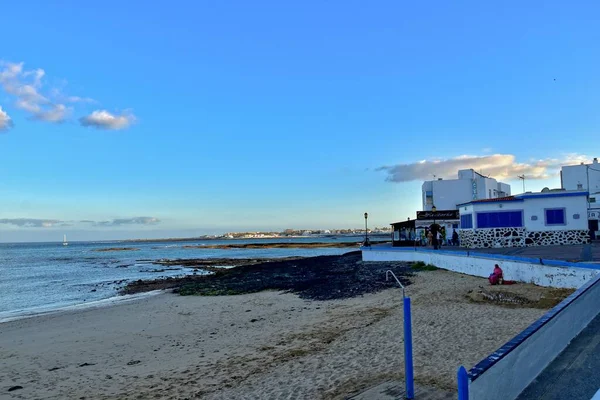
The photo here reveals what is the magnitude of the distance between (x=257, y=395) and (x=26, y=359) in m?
8.02

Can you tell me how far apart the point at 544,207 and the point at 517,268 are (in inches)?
441

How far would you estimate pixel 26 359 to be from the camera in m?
12.1

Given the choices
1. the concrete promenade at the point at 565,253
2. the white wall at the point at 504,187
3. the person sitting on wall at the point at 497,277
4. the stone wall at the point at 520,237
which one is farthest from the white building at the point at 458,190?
the person sitting on wall at the point at 497,277

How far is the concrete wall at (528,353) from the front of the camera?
14.7ft

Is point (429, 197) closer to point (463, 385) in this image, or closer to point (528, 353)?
point (528, 353)

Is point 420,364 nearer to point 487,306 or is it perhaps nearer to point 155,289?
Answer: point 487,306

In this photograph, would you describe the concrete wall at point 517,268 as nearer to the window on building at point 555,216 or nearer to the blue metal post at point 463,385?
the window on building at point 555,216

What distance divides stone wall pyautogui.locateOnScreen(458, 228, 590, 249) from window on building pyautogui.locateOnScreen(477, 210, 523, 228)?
0.79 ft

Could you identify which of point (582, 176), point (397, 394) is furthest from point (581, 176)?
point (397, 394)

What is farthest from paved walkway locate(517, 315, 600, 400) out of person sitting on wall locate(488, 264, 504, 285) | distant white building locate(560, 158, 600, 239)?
distant white building locate(560, 158, 600, 239)

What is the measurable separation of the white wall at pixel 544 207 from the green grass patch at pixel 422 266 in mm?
5294

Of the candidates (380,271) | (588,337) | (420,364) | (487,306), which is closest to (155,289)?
(380,271)

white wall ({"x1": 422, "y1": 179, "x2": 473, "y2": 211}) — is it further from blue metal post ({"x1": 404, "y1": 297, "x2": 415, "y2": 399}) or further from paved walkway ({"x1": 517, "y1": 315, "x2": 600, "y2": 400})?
blue metal post ({"x1": 404, "y1": 297, "x2": 415, "y2": 399})

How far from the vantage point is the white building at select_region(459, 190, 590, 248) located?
25797mm
